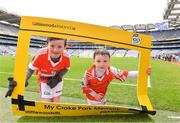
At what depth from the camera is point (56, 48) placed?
371cm

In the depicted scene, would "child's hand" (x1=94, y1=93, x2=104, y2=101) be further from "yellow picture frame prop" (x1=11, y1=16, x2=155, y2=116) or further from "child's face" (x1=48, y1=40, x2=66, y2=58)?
"child's face" (x1=48, y1=40, x2=66, y2=58)

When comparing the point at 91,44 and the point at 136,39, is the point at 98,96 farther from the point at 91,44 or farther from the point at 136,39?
the point at 136,39

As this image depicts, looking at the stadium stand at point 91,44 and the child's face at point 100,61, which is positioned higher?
the stadium stand at point 91,44

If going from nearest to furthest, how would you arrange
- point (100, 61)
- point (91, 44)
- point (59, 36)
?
point (59, 36) → point (91, 44) → point (100, 61)

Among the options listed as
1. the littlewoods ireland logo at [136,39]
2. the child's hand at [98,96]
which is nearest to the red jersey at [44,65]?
the child's hand at [98,96]

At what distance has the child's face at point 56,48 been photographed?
367 cm

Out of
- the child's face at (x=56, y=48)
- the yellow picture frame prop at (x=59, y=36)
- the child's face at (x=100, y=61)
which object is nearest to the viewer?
the yellow picture frame prop at (x=59, y=36)

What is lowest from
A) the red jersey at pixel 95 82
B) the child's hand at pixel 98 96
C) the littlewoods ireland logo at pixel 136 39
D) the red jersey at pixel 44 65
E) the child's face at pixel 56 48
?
the child's hand at pixel 98 96

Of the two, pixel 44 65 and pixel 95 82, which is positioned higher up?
pixel 44 65

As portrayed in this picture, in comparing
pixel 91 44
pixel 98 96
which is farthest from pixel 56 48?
pixel 98 96

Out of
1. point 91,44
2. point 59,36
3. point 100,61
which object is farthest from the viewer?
point 100,61

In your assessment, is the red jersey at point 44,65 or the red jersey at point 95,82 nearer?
the red jersey at point 44,65

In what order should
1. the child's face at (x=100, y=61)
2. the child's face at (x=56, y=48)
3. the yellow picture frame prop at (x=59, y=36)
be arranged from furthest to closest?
the child's face at (x=100, y=61), the child's face at (x=56, y=48), the yellow picture frame prop at (x=59, y=36)

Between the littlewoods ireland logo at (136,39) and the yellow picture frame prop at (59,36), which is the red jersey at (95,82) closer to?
the yellow picture frame prop at (59,36)
